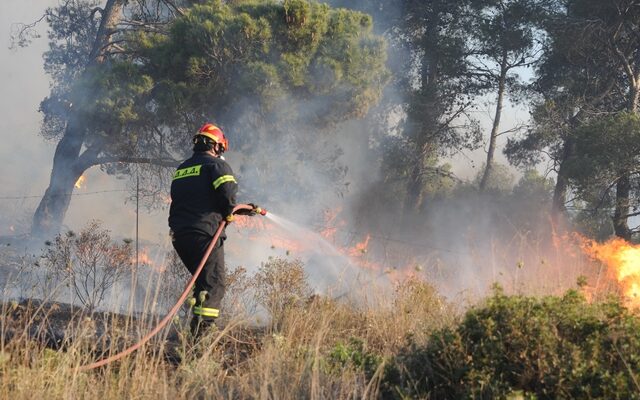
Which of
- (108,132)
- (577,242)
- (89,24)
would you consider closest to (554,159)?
(577,242)

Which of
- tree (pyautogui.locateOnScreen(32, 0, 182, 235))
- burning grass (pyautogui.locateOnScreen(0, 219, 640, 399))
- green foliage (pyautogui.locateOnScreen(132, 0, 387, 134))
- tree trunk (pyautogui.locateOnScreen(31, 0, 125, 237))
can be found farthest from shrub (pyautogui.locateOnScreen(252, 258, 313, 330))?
tree trunk (pyautogui.locateOnScreen(31, 0, 125, 237))

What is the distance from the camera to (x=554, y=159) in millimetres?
20203

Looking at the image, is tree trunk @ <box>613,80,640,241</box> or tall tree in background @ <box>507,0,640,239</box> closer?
tree trunk @ <box>613,80,640,241</box>

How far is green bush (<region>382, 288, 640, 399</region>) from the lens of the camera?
330 cm

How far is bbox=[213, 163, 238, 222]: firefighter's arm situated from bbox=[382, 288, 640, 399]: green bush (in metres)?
2.45

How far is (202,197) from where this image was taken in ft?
19.8

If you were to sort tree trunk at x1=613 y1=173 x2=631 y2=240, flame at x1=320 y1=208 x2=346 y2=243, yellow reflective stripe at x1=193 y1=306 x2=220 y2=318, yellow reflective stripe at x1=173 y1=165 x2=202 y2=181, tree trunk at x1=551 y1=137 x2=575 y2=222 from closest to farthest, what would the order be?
yellow reflective stripe at x1=193 y1=306 x2=220 y2=318
yellow reflective stripe at x1=173 y1=165 x2=202 y2=181
tree trunk at x1=613 y1=173 x2=631 y2=240
tree trunk at x1=551 y1=137 x2=575 y2=222
flame at x1=320 y1=208 x2=346 y2=243

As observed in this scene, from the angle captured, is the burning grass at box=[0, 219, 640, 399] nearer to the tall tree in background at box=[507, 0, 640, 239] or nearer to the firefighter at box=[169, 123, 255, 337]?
the firefighter at box=[169, 123, 255, 337]

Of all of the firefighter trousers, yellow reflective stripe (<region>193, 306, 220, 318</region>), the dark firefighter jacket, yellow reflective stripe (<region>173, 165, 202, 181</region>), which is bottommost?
yellow reflective stripe (<region>193, 306, 220, 318</region>)

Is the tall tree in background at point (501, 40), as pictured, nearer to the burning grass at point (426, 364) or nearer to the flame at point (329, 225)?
the flame at point (329, 225)

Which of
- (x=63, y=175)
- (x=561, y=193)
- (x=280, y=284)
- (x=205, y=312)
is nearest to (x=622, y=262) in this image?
(x=280, y=284)

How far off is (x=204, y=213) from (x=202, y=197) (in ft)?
0.48

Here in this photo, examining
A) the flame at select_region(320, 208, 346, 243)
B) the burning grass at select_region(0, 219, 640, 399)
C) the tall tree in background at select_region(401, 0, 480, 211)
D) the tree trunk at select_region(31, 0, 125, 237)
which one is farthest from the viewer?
the tall tree in background at select_region(401, 0, 480, 211)

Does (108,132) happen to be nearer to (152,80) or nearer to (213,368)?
(152,80)
